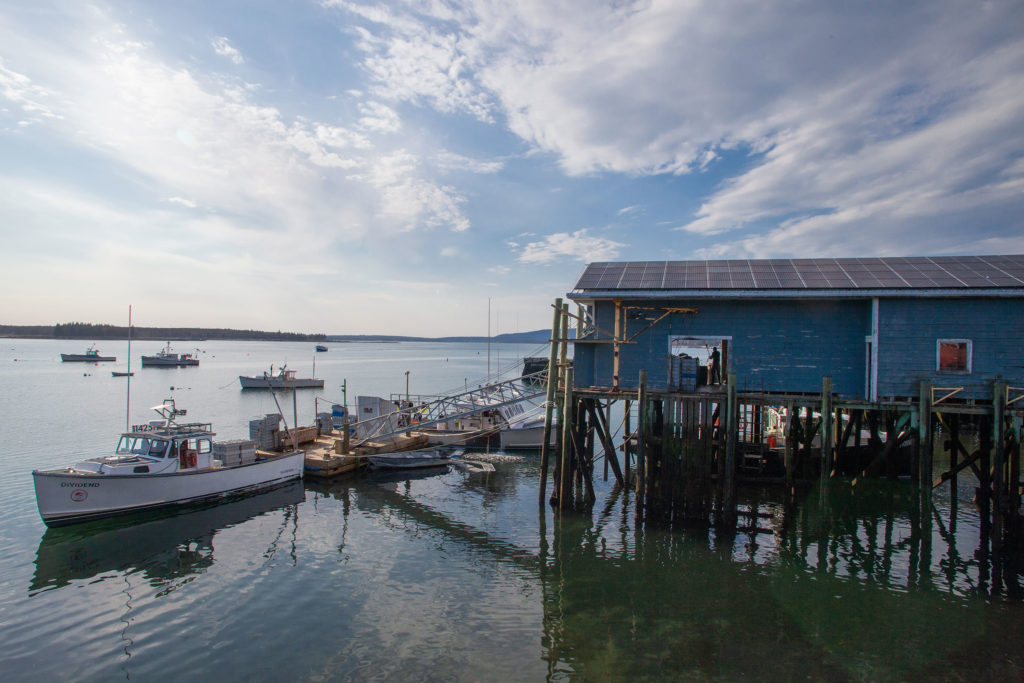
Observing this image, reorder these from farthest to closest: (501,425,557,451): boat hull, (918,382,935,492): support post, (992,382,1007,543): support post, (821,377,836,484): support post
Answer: (501,425,557,451): boat hull, (821,377,836,484): support post, (918,382,935,492): support post, (992,382,1007,543): support post

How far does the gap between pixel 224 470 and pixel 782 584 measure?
2056cm

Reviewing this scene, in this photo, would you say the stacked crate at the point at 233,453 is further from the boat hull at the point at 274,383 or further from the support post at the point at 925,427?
the boat hull at the point at 274,383

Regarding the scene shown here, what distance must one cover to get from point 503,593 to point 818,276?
14.9 metres

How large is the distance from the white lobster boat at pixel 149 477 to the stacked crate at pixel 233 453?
0.09 meters

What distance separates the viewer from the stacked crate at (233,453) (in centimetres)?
2241

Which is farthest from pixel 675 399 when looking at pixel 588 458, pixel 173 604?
pixel 173 604

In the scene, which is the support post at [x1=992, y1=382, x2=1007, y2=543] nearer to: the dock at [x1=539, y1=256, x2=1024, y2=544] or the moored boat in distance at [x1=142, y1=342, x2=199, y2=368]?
the dock at [x1=539, y1=256, x2=1024, y2=544]

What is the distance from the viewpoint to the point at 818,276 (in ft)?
59.7

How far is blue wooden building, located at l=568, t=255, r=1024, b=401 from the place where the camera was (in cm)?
1647

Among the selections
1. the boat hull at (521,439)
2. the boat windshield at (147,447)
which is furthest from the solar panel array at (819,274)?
the boat windshield at (147,447)

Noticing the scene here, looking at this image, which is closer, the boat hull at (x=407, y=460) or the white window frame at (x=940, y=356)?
the white window frame at (x=940, y=356)

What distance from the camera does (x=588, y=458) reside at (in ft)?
68.9

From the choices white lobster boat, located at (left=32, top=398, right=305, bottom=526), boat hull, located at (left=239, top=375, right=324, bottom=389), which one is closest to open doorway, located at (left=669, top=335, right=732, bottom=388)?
white lobster boat, located at (left=32, top=398, right=305, bottom=526)

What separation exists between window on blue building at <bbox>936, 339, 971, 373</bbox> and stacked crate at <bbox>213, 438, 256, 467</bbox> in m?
26.6
